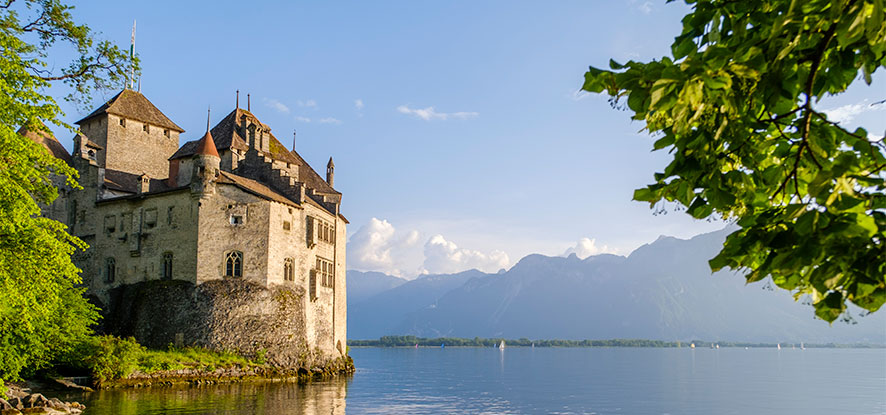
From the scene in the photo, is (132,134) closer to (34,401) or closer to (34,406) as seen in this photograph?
(34,401)

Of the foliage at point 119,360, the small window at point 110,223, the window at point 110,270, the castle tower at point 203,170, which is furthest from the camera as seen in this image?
the small window at point 110,223

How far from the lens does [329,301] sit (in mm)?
58594

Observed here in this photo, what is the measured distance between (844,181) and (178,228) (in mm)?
52621

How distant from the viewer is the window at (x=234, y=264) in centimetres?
5022

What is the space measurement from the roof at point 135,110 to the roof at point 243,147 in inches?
171

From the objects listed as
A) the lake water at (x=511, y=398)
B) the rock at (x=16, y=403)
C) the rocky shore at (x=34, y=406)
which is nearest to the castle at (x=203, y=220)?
the lake water at (x=511, y=398)

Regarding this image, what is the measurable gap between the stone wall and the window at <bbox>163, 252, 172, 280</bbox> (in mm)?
789

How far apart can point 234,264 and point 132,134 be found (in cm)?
2006

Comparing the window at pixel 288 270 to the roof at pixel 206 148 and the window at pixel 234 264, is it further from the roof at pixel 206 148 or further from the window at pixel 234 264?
the roof at pixel 206 148

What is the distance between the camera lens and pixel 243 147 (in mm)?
60281

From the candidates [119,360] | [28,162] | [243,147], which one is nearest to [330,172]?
[243,147]

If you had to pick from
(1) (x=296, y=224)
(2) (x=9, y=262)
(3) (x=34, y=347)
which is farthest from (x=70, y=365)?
(2) (x=9, y=262)

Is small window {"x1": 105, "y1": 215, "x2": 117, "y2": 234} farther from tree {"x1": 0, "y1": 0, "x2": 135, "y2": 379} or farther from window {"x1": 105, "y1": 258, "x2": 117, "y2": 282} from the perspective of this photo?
tree {"x1": 0, "y1": 0, "x2": 135, "y2": 379}

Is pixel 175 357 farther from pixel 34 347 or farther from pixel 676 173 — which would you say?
pixel 676 173
